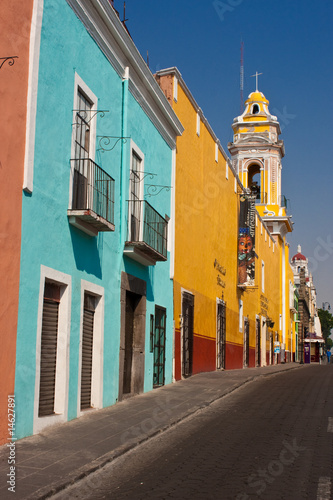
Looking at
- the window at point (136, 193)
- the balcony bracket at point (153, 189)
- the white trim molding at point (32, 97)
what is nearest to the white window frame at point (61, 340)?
the white trim molding at point (32, 97)

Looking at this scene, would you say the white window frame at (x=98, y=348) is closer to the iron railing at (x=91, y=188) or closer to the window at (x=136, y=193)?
the iron railing at (x=91, y=188)

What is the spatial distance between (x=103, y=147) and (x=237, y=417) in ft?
17.8

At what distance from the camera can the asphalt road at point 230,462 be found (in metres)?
6.14

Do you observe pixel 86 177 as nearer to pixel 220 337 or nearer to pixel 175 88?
pixel 175 88

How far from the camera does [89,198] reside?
1088 centimetres

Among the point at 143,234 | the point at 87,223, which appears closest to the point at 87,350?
the point at 87,223

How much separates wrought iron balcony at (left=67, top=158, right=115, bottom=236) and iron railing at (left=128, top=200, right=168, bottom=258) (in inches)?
71.4

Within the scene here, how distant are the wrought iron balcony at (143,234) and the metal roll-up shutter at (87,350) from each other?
187cm

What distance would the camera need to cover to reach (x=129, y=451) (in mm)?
8305

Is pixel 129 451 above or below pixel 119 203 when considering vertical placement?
below

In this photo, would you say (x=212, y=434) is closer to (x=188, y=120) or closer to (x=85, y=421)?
(x=85, y=421)

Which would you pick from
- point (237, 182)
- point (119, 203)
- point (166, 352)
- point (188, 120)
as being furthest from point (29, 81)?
point (237, 182)

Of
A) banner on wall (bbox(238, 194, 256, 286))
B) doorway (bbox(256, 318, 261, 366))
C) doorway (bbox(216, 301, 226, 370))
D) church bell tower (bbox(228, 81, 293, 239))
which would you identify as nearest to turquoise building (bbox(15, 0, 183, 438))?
doorway (bbox(216, 301, 226, 370))

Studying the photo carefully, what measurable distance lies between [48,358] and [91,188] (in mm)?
2959
